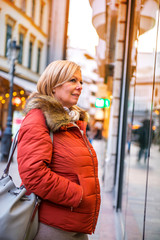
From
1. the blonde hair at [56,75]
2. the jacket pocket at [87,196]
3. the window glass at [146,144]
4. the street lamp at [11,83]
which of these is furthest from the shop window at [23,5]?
the jacket pocket at [87,196]

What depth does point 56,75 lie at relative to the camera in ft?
5.85

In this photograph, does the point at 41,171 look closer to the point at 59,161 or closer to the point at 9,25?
the point at 59,161

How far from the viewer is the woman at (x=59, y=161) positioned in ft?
4.87

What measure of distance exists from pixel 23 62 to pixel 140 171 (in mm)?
2127

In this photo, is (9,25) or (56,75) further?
(9,25)

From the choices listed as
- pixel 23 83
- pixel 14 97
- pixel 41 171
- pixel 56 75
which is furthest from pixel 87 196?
pixel 23 83

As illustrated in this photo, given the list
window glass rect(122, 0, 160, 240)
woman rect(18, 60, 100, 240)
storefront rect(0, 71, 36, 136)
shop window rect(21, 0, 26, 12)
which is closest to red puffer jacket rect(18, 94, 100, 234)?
woman rect(18, 60, 100, 240)

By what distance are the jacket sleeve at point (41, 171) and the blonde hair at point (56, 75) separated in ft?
1.19

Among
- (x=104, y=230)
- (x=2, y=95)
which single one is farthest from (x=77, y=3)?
(x=104, y=230)

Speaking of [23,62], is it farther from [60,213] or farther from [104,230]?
[104,230]

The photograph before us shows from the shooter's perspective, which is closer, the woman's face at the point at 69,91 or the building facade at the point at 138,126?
the woman's face at the point at 69,91

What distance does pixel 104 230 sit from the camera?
4.34 meters

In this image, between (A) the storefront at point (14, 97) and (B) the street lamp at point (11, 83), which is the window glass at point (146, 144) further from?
(B) the street lamp at point (11, 83)

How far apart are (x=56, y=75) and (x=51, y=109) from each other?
0.88 ft
